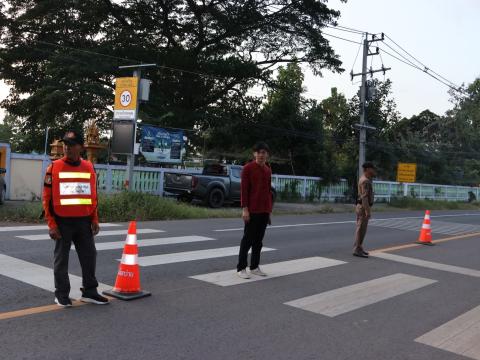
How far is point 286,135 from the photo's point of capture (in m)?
32.2

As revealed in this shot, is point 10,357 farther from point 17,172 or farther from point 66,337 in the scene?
point 17,172

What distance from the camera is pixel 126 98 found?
15656mm

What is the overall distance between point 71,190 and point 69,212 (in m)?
0.22

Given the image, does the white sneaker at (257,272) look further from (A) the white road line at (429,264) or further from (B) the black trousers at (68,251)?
(A) the white road line at (429,264)

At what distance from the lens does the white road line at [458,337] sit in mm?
4699

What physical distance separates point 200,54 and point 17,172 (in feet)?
56.0

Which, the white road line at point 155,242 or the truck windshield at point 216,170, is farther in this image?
the truck windshield at point 216,170

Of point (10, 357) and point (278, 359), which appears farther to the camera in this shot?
point (278, 359)

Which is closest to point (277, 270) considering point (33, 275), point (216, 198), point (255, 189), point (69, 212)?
point (255, 189)

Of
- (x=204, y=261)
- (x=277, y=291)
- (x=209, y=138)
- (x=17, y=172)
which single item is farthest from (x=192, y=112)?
(x=277, y=291)

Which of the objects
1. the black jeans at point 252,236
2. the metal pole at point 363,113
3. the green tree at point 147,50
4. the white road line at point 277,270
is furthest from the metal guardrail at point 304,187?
the black jeans at point 252,236

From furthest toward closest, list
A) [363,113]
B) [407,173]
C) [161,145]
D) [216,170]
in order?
[407,173] → [363,113] → [161,145] → [216,170]

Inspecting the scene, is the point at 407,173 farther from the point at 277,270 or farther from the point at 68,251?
the point at 68,251

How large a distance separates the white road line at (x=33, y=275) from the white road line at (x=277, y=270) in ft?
4.77
